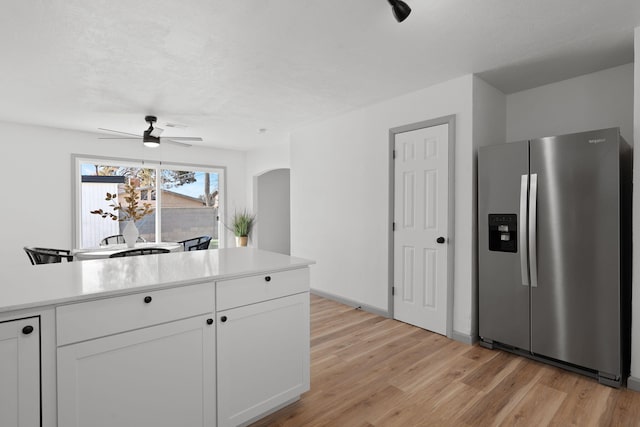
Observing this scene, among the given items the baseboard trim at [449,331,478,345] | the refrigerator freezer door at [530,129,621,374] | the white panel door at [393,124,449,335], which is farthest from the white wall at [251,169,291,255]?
the refrigerator freezer door at [530,129,621,374]

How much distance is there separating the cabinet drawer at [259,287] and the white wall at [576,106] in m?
Result: 2.93

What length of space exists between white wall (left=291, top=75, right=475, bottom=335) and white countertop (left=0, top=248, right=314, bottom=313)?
1868 mm

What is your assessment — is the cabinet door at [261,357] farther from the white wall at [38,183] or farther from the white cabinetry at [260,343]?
the white wall at [38,183]

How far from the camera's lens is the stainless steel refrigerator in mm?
2309

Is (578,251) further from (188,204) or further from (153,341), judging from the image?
(188,204)

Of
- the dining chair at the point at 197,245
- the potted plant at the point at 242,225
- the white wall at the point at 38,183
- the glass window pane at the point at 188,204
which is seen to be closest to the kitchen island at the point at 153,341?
the dining chair at the point at 197,245

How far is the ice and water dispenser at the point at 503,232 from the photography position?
9.09 feet

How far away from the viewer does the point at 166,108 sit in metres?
4.01

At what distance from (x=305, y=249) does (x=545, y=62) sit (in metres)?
3.62

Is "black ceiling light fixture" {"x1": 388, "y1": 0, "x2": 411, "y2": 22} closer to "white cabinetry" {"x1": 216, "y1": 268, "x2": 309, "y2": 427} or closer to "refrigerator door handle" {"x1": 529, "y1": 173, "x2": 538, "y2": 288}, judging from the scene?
"white cabinetry" {"x1": 216, "y1": 268, "x2": 309, "y2": 427}

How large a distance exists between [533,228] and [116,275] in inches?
115

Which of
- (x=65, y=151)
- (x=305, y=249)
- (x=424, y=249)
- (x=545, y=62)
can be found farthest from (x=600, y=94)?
(x=65, y=151)

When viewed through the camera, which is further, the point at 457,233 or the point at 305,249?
the point at 305,249

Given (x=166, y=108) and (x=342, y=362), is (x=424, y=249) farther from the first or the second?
(x=166, y=108)
